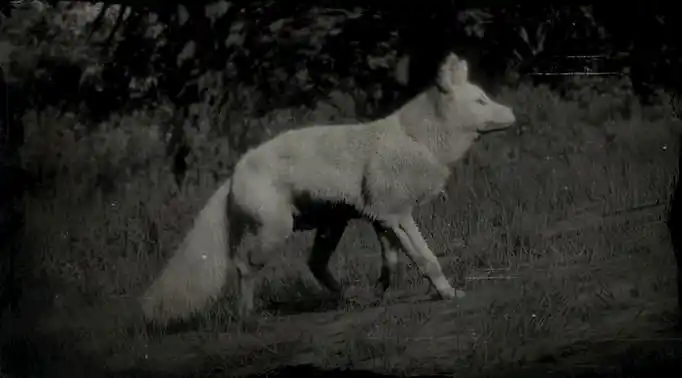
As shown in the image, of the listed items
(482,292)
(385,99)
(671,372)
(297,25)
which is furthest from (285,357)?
(671,372)

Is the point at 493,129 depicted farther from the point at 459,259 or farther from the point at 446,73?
the point at 459,259

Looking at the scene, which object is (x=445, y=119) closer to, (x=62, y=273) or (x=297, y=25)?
(x=297, y=25)

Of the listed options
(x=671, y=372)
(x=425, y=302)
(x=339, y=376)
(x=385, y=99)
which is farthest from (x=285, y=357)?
(x=671, y=372)

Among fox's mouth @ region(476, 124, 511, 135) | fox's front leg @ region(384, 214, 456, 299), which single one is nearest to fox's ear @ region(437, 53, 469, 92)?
fox's mouth @ region(476, 124, 511, 135)

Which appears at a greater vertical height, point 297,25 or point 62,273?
point 297,25

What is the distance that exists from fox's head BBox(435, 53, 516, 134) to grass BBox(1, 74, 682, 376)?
0.10ft

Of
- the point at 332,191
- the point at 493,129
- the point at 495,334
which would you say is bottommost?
the point at 495,334

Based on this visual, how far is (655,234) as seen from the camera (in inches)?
71.6

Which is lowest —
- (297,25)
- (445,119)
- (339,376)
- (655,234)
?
(339,376)

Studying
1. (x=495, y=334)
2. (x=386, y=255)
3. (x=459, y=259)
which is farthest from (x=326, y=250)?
(x=495, y=334)

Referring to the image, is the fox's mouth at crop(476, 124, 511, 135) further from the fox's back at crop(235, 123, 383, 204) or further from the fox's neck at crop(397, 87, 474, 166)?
the fox's back at crop(235, 123, 383, 204)

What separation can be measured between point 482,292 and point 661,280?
1.17 feet

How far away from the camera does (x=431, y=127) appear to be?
1795 mm

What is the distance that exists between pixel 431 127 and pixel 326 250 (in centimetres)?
32
